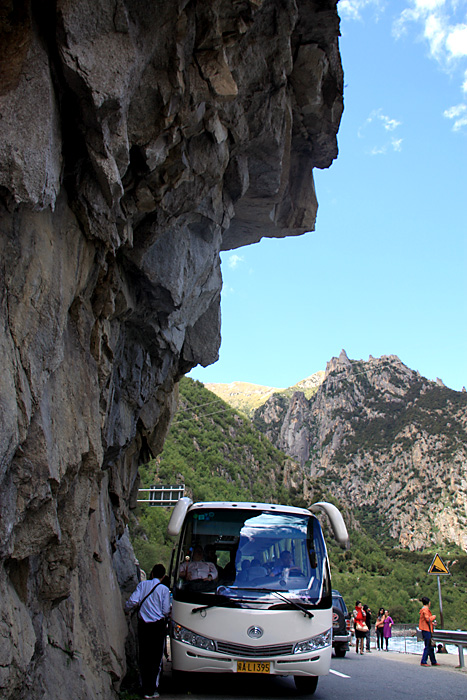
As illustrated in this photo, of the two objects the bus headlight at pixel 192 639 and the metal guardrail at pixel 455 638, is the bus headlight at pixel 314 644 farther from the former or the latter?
the metal guardrail at pixel 455 638

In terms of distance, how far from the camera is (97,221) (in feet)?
21.5

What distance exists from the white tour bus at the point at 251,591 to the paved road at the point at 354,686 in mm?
502

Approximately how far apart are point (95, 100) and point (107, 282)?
9.72 ft

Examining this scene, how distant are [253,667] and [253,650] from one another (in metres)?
0.22

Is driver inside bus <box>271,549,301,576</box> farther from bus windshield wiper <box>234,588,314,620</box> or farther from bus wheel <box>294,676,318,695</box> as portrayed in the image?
bus wheel <box>294,676,318,695</box>

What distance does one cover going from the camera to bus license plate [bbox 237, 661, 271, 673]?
7.60m

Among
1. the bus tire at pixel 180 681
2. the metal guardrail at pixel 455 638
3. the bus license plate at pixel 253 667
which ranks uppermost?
the bus license plate at pixel 253 667

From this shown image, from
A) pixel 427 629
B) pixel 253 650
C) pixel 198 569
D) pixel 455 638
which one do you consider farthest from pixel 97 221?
pixel 455 638

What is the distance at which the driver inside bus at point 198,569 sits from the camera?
329 inches

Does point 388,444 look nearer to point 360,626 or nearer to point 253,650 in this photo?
point 360,626

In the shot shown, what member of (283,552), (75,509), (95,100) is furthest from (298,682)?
(95,100)

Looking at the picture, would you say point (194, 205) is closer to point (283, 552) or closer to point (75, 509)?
point (75, 509)

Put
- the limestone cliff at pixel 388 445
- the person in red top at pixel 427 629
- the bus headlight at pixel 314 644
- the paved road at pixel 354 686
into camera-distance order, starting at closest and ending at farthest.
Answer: the bus headlight at pixel 314 644 < the paved road at pixel 354 686 < the person in red top at pixel 427 629 < the limestone cliff at pixel 388 445

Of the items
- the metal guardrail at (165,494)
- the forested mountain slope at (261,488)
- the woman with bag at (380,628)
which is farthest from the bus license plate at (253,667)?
the forested mountain slope at (261,488)
